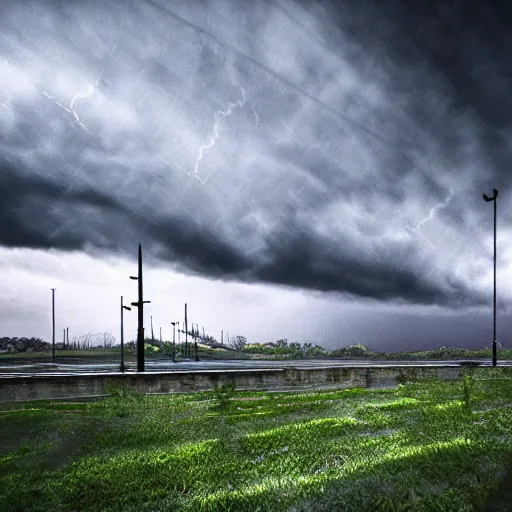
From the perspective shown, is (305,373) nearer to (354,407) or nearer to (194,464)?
(354,407)

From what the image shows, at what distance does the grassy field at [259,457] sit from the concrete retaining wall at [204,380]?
3.85 meters

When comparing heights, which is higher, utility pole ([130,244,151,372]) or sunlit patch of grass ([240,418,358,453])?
utility pole ([130,244,151,372])

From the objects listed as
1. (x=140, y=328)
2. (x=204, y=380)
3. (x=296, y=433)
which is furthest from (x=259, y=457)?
(x=140, y=328)

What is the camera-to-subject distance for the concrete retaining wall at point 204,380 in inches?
621

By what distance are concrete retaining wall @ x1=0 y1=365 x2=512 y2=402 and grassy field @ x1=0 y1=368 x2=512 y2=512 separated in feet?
12.6

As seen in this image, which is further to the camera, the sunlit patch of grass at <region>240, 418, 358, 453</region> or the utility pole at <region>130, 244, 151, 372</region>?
the utility pole at <region>130, 244, 151, 372</region>

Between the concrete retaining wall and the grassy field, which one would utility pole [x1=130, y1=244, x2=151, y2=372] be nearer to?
the concrete retaining wall

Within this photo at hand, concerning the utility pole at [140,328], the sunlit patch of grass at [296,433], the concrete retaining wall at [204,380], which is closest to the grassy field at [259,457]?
the sunlit patch of grass at [296,433]

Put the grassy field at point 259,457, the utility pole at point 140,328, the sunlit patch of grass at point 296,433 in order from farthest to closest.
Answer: the utility pole at point 140,328 < the sunlit patch of grass at point 296,433 < the grassy field at point 259,457

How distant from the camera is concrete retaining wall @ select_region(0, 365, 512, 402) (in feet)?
51.8

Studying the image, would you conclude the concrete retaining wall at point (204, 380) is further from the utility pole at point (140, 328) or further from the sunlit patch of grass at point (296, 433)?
the sunlit patch of grass at point (296, 433)

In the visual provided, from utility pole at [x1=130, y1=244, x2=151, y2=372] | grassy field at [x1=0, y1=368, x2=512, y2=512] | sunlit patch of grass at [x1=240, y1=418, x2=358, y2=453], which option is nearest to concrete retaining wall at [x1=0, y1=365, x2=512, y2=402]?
utility pole at [x1=130, y1=244, x2=151, y2=372]

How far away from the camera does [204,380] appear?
57.4ft

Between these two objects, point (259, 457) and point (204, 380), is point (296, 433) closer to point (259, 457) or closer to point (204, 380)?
point (259, 457)
